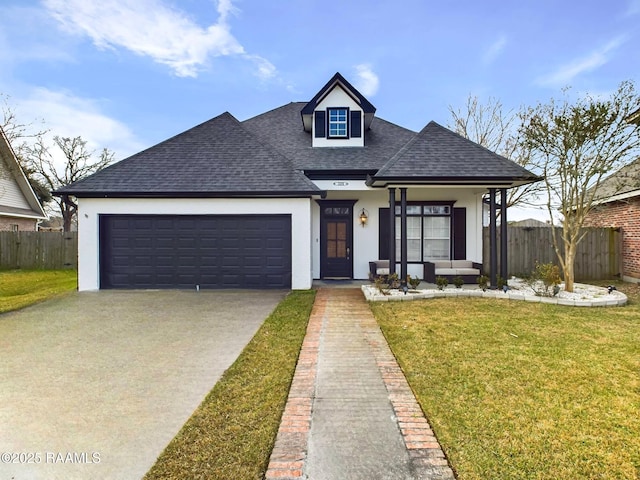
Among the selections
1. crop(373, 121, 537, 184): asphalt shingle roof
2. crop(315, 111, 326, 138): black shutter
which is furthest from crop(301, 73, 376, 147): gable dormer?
crop(373, 121, 537, 184): asphalt shingle roof

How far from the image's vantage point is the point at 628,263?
11.5 metres

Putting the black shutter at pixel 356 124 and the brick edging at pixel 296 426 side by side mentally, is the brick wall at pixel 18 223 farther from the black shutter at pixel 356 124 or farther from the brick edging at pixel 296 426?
the brick edging at pixel 296 426

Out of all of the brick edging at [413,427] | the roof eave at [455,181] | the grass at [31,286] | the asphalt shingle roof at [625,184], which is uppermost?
the asphalt shingle roof at [625,184]

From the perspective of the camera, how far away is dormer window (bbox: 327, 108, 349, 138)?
11.9 meters

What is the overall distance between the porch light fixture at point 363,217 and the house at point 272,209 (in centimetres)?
11

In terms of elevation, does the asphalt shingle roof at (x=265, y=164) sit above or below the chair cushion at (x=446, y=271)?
above

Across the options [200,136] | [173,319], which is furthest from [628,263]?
[200,136]

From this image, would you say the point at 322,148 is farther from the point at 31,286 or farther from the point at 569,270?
the point at 31,286

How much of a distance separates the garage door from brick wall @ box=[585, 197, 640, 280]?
1187 cm

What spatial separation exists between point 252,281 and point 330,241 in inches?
119

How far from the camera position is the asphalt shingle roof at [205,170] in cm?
967

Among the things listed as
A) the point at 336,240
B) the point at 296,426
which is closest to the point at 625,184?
the point at 336,240

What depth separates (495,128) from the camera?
64.8ft

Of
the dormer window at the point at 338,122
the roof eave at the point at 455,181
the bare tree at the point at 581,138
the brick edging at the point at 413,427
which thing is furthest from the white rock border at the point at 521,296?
the dormer window at the point at 338,122
